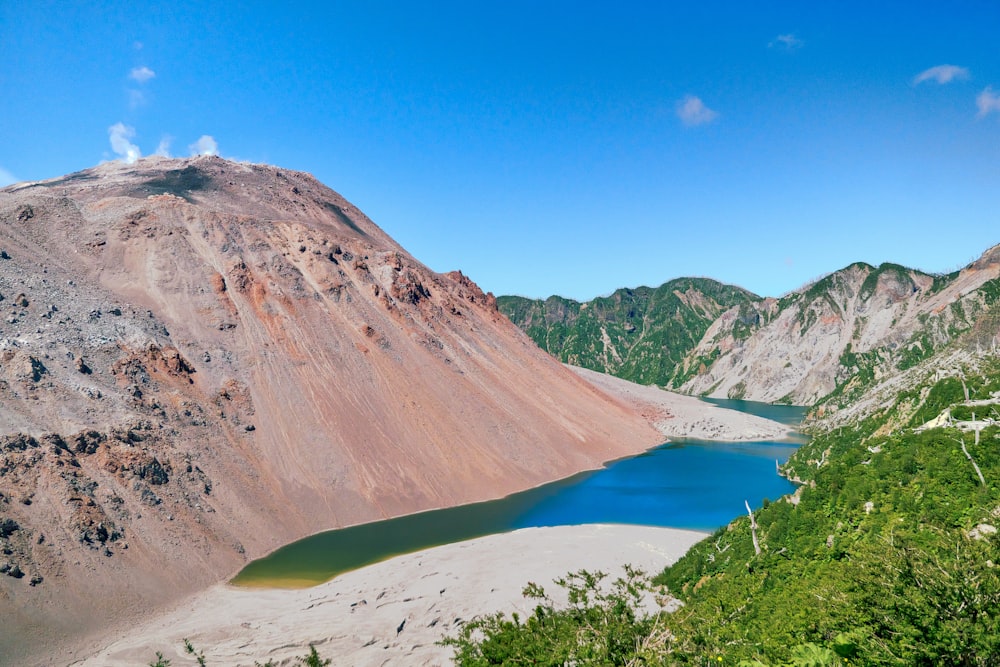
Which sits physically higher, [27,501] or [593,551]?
[27,501]

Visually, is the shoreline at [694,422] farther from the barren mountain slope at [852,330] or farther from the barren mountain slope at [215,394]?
the barren mountain slope at [852,330]

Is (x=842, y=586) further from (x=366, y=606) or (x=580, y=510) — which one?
(x=580, y=510)

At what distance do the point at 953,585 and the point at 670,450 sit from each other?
85.0 m

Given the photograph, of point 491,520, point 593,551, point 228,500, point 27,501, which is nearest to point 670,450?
point 491,520

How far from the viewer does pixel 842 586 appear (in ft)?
58.6

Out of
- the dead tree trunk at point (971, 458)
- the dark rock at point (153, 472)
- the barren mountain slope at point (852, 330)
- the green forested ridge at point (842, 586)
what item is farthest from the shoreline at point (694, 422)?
the dead tree trunk at point (971, 458)

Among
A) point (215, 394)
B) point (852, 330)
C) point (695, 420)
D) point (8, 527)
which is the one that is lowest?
point (695, 420)

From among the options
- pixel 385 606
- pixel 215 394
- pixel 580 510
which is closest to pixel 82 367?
pixel 215 394

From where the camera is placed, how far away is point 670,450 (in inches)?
3784

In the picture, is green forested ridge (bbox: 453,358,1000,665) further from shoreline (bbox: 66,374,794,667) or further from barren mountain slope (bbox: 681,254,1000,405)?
barren mountain slope (bbox: 681,254,1000,405)

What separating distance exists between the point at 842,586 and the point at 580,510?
145 ft

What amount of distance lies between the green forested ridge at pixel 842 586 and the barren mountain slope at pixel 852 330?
10609 centimetres

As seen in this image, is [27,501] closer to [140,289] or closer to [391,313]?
[140,289]

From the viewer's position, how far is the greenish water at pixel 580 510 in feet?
150
